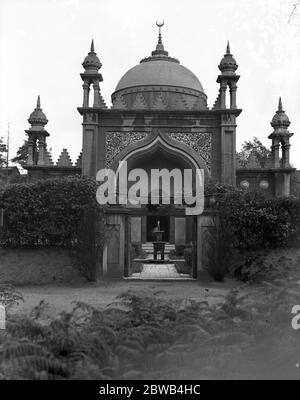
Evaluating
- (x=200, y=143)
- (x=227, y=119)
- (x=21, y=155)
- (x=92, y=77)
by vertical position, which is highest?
(x=21, y=155)

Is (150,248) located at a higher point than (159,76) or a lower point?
lower

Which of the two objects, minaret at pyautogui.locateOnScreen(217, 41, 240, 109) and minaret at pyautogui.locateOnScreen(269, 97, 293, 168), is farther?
minaret at pyautogui.locateOnScreen(269, 97, 293, 168)

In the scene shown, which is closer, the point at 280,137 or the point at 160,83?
the point at 280,137

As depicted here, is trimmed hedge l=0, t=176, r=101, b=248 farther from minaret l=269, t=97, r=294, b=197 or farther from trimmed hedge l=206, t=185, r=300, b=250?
minaret l=269, t=97, r=294, b=197

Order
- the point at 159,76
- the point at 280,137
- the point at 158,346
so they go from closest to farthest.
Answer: the point at 158,346 → the point at 280,137 → the point at 159,76

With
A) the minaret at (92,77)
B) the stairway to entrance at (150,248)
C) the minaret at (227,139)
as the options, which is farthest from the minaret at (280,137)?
the minaret at (92,77)

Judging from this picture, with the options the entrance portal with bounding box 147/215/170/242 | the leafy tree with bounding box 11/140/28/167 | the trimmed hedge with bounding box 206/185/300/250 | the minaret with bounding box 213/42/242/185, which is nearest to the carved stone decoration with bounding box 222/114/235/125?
the minaret with bounding box 213/42/242/185

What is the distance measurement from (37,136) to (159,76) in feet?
19.3

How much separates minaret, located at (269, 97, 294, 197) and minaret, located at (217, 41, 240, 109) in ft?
10.4

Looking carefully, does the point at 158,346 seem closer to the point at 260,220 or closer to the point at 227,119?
the point at 260,220

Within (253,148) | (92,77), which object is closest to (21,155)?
(253,148)

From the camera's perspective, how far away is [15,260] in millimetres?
10367

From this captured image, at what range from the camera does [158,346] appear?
11.7 ft

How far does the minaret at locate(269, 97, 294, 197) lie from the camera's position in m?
18.6
